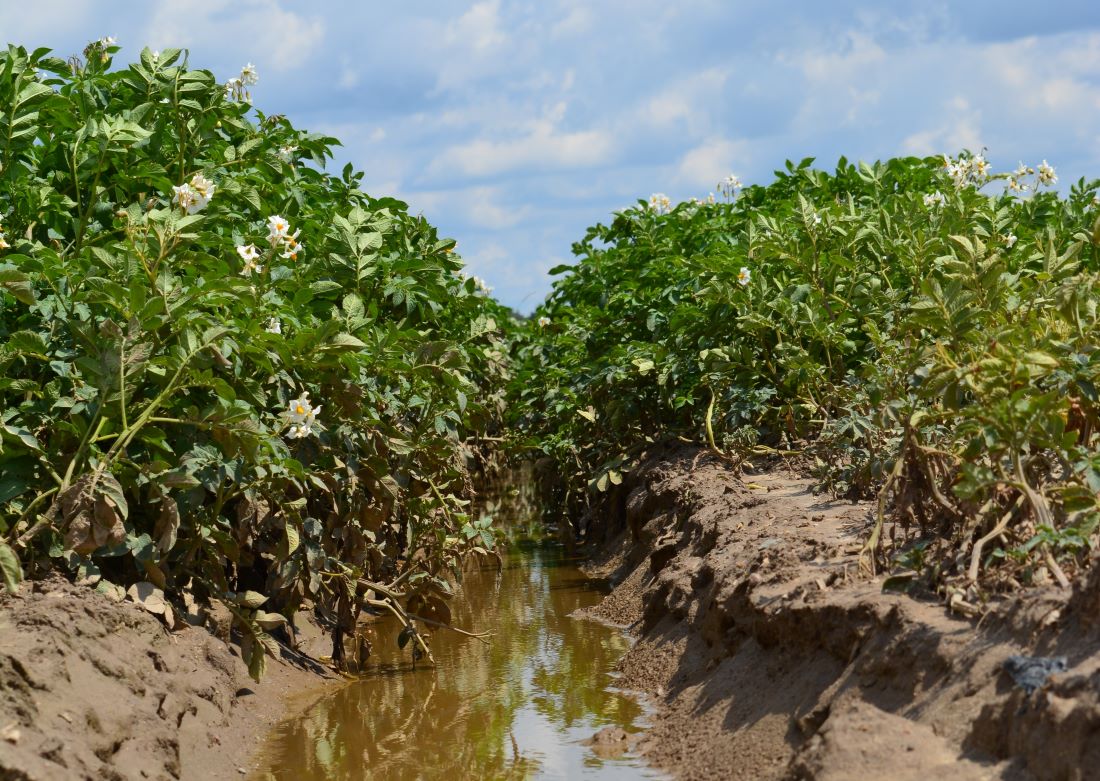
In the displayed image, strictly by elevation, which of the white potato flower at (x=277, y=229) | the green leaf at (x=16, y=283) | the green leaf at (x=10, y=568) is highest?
the white potato flower at (x=277, y=229)

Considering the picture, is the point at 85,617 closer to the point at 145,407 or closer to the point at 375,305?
the point at 145,407

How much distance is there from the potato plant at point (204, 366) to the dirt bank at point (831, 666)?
4.28 feet

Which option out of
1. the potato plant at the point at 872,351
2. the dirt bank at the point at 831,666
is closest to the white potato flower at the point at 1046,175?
the potato plant at the point at 872,351

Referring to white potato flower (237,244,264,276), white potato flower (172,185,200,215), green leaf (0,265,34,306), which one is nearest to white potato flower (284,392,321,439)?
white potato flower (237,244,264,276)

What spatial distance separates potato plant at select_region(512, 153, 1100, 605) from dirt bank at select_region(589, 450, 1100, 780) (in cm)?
25

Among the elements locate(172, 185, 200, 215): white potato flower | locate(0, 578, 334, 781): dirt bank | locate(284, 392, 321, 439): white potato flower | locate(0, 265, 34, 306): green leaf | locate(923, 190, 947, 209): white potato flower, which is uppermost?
locate(923, 190, 947, 209): white potato flower

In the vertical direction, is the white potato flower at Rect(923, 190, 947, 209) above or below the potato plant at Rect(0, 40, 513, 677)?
above

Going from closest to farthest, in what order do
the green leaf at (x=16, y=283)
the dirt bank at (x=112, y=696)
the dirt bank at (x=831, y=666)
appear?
the dirt bank at (x=831, y=666) < the dirt bank at (x=112, y=696) < the green leaf at (x=16, y=283)

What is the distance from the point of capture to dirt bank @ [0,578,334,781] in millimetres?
3434

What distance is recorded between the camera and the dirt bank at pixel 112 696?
3.43 m

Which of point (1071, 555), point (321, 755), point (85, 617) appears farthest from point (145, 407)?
point (1071, 555)

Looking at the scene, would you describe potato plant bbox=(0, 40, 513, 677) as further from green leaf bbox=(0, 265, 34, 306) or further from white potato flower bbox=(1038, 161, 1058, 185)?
white potato flower bbox=(1038, 161, 1058, 185)

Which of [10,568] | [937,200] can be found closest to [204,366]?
[10,568]

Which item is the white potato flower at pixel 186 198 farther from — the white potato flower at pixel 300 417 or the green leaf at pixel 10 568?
the green leaf at pixel 10 568
